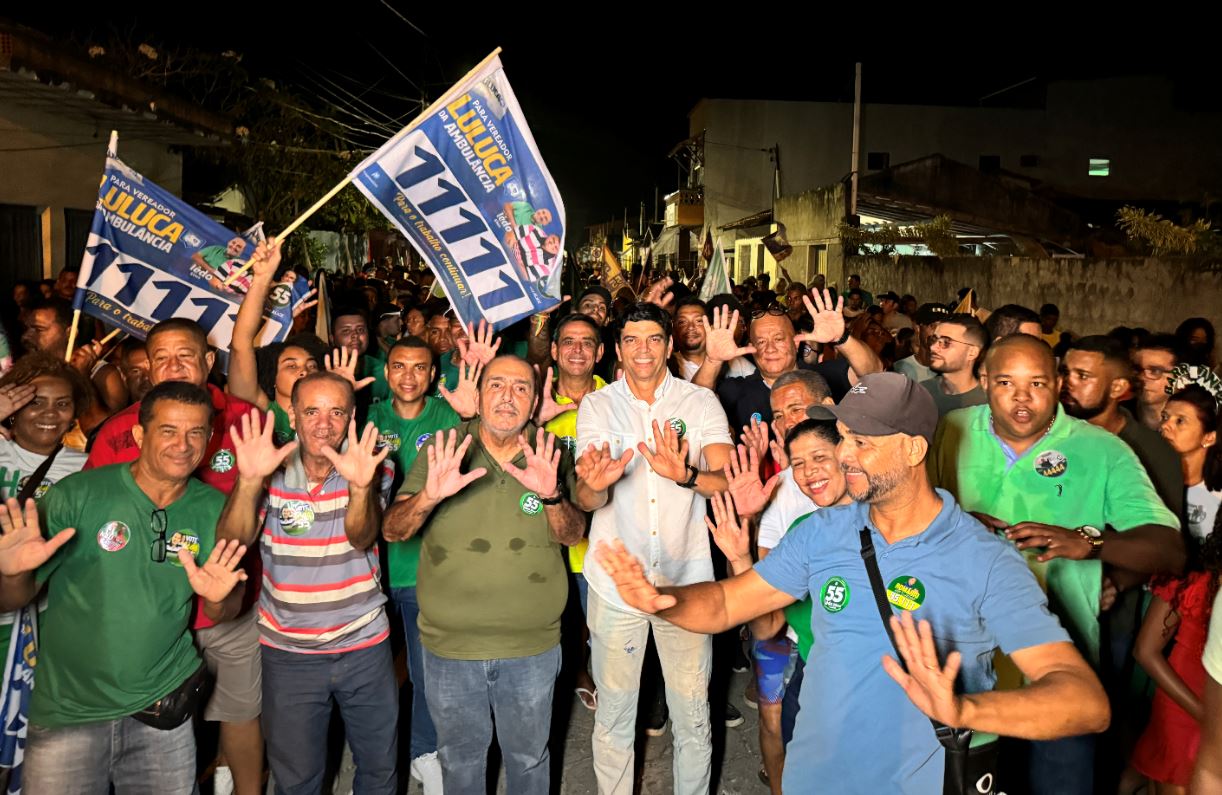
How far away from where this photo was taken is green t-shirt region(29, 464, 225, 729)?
11.5 ft

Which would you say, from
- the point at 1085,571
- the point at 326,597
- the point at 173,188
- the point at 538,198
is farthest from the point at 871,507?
the point at 173,188

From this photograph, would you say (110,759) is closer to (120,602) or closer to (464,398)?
(120,602)

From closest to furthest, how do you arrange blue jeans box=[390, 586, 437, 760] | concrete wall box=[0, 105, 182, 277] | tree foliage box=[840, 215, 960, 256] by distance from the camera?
blue jeans box=[390, 586, 437, 760] → concrete wall box=[0, 105, 182, 277] → tree foliage box=[840, 215, 960, 256]

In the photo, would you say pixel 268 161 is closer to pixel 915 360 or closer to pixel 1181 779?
pixel 915 360

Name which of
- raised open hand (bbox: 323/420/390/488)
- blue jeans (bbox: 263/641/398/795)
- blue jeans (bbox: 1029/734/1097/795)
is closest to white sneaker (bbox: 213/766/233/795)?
blue jeans (bbox: 263/641/398/795)

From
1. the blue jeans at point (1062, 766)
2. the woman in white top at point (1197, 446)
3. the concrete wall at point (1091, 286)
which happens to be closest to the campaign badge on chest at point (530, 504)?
the blue jeans at point (1062, 766)

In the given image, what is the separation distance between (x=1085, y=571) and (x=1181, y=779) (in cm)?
108

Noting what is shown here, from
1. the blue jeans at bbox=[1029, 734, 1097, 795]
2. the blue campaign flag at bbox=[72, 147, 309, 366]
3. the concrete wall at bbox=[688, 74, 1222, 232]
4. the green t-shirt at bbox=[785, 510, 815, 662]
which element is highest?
the concrete wall at bbox=[688, 74, 1222, 232]

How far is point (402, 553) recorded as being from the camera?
5023 mm

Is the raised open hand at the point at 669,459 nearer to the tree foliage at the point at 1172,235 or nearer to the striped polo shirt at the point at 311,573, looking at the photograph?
the striped polo shirt at the point at 311,573

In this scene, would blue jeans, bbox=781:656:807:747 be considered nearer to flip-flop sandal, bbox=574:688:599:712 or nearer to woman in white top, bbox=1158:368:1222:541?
flip-flop sandal, bbox=574:688:599:712

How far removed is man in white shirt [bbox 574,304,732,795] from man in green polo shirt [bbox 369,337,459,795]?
0.93 m

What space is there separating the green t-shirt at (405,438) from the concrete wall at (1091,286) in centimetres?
980

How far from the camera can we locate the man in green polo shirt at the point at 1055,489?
3816 mm
